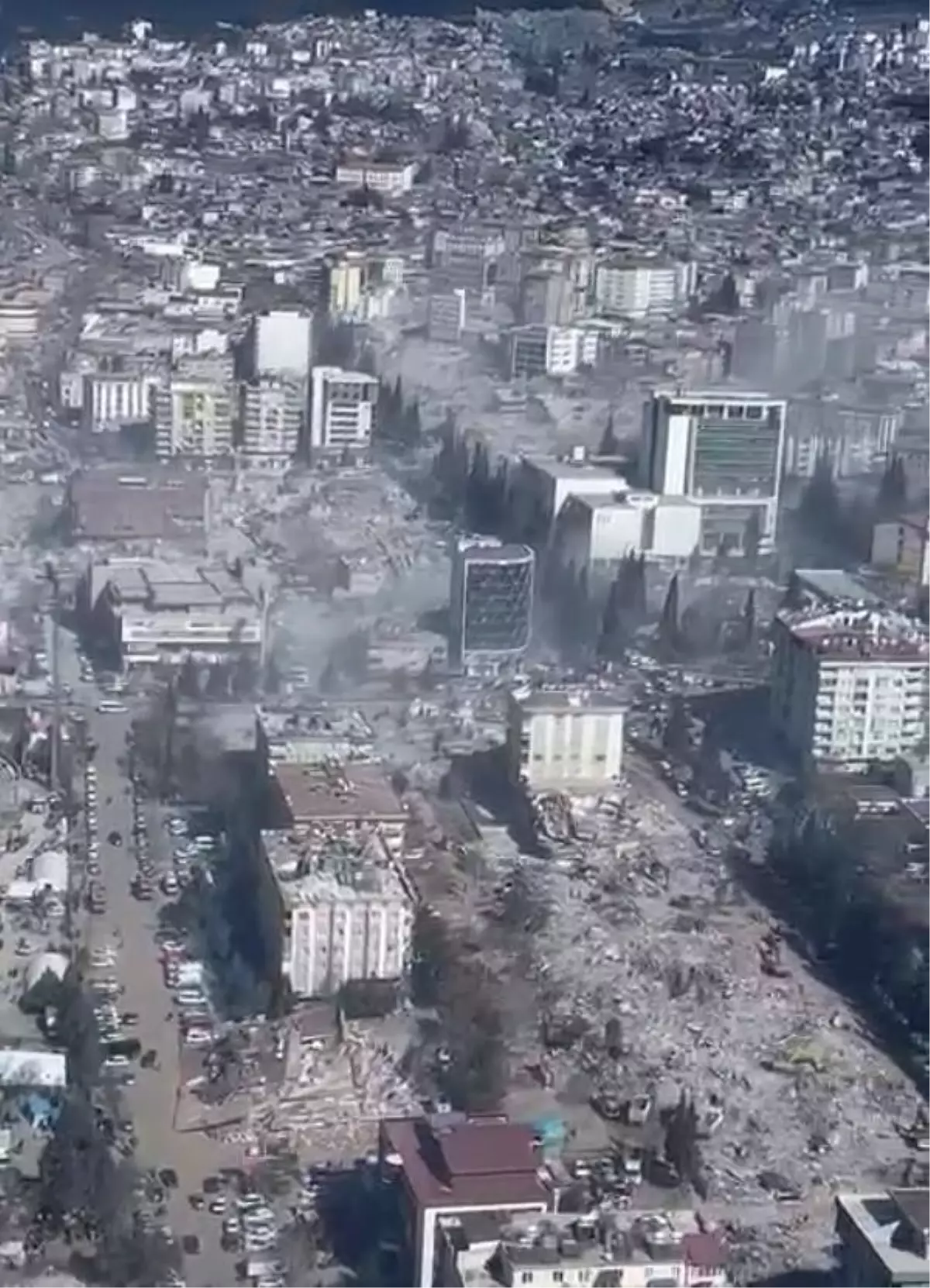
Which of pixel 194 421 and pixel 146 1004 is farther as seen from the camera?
pixel 194 421

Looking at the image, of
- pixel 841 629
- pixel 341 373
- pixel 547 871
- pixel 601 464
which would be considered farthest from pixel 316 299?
pixel 547 871

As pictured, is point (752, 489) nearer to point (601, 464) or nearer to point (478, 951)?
point (601, 464)

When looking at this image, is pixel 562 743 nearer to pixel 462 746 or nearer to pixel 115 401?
pixel 462 746

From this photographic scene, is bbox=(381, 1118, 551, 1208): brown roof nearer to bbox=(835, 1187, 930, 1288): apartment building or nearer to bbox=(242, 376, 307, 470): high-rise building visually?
bbox=(835, 1187, 930, 1288): apartment building

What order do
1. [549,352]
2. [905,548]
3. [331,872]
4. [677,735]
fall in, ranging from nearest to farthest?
1. [331,872]
2. [677,735]
3. [905,548]
4. [549,352]

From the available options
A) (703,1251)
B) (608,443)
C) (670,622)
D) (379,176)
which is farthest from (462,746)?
(379,176)

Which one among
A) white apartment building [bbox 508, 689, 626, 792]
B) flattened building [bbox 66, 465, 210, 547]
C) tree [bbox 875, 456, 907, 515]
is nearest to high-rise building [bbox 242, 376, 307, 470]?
flattened building [bbox 66, 465, 210, 547]
